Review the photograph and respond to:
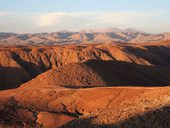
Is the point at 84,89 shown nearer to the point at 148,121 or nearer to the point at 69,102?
the point at 69,102

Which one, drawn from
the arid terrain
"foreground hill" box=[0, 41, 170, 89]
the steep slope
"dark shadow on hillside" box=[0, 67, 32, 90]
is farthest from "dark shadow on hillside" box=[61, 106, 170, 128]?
"dark shadow on hillside" box=[0, 67, 32, 90]

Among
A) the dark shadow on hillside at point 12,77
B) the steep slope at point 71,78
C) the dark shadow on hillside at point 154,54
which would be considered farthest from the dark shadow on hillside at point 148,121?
the dark shadow on hillside at point 154,54

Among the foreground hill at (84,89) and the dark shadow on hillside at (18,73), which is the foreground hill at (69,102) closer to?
the foreground hill at (84,89)

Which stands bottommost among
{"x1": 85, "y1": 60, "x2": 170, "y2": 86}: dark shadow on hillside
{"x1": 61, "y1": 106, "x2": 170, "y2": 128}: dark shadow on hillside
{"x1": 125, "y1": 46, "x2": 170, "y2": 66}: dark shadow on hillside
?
{"x1": 125, "y1": 46, "x2": 170, "y2": 66}: dark shadow on hillside

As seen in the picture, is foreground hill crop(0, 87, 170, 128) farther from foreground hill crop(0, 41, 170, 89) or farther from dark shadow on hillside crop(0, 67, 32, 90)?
dark shadow on hillside crop(0, 67, 32, 90)

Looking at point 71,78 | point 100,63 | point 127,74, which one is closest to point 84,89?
point 71,78

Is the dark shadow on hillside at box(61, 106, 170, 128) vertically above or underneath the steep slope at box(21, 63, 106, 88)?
above

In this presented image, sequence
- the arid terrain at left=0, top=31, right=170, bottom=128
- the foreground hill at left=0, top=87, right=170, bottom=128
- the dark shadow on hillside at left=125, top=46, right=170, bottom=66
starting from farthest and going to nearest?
the dark shadow on hillside at left=125, top=46, right=170, bottom=66
the foreground hill at left=0, top=87, right=170, bottom=128
the arid terrain at left=0, top=31, right=170, bottom=128

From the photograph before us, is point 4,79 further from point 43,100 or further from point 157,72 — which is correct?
point 43,100
